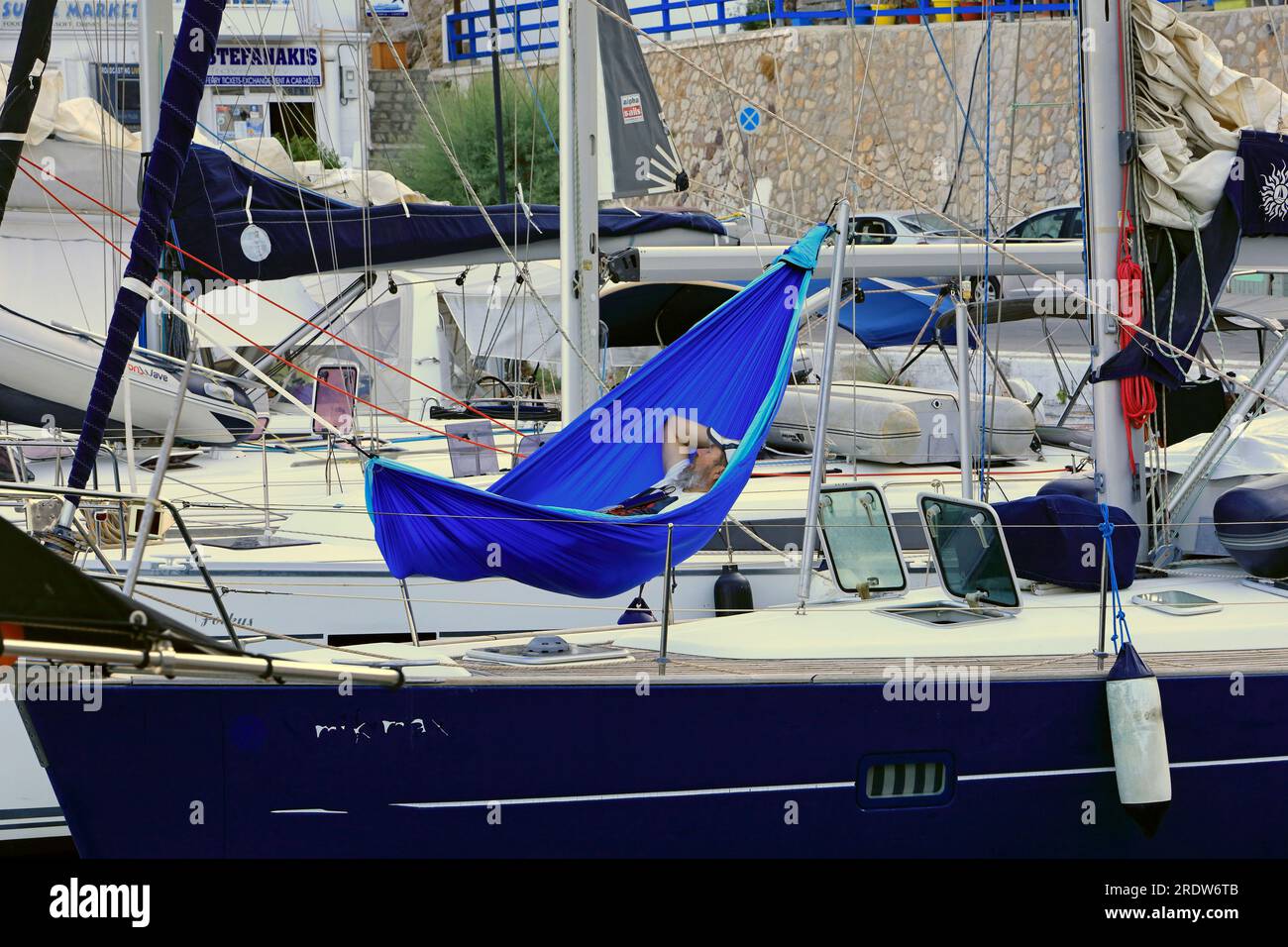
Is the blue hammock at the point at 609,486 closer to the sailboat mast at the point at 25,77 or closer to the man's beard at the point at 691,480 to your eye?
the man's beard at the point at 691,480

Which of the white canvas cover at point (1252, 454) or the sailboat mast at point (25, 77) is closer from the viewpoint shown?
the sailboat mast at point (25, 77)

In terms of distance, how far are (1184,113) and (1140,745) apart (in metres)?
2.94

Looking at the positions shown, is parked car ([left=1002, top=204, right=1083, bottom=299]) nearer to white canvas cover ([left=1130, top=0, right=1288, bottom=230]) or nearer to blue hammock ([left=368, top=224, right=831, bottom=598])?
white canvas cover ([left=1130, top=0, right=1288, bottom=230])

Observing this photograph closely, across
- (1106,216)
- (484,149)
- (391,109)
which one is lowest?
(1106,216)

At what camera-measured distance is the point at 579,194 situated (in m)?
8.27

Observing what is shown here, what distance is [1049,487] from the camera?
7.03 meters

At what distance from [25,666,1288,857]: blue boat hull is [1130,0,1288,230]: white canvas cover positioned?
221cm

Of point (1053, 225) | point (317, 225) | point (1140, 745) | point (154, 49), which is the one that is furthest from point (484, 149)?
point (1140, 745)

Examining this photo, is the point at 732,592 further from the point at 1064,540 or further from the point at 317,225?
the point at 317,225

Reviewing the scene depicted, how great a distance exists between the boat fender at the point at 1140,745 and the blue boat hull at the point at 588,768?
0.16m

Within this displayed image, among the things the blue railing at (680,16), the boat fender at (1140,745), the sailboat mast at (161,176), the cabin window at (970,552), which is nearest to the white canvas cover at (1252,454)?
the cabin window at (970,552)

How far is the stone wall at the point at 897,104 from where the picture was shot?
23094mm
